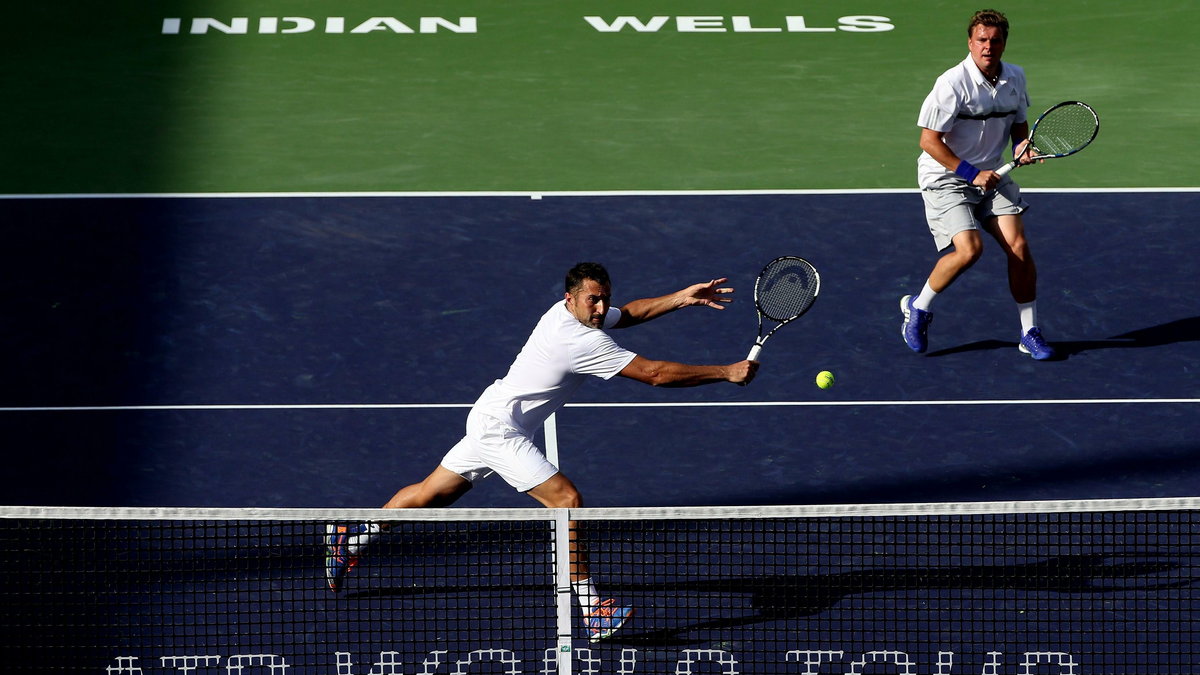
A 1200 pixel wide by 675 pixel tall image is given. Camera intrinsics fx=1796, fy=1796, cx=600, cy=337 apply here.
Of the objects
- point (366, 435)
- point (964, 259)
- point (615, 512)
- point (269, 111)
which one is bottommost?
point (615, 512)

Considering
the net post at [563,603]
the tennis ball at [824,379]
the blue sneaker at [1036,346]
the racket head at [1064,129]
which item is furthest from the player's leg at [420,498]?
the racket head at [1064,129]

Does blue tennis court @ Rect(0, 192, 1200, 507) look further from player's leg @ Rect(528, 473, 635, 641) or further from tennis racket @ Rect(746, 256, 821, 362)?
player's leg @ Rect(528, 473, 635, 641)

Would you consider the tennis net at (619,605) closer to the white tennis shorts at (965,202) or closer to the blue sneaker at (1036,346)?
the blue sneaker at (1036,346)

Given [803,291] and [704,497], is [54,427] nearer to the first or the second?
[704,497]

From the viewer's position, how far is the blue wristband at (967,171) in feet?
36.8

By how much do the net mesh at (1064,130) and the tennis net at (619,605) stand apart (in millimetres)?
3381

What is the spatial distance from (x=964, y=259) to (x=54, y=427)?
570 cm

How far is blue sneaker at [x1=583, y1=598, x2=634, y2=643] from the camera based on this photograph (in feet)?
26.4

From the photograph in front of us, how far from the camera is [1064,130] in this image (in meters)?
11.7

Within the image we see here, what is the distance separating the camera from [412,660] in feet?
26.5

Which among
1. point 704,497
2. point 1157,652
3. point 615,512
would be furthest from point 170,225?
point 1157,652

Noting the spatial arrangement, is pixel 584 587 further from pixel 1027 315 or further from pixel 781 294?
pixel 1027 315

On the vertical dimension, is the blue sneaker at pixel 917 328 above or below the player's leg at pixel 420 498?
above

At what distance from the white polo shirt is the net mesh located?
0.19m
